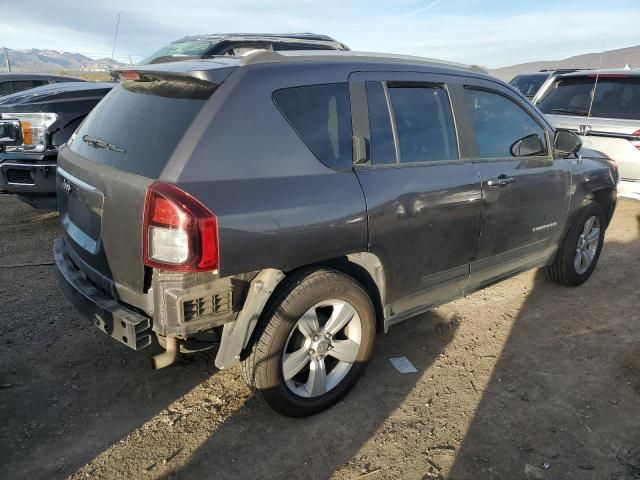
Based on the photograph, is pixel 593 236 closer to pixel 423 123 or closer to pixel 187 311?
pixel 423 123

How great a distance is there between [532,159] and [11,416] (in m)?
3.72

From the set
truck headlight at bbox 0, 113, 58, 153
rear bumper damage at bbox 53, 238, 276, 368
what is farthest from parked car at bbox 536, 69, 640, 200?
truck headlight at bbox 0, 113, 58, 153

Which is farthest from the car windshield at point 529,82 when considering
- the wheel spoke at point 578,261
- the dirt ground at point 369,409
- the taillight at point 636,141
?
the dirt ground at point 369,409

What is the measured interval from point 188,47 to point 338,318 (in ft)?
19.0

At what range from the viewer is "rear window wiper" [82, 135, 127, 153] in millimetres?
2526

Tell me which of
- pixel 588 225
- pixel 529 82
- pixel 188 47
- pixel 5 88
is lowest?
pixel 588 225

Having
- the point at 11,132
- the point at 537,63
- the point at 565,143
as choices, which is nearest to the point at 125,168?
the point at 565,143

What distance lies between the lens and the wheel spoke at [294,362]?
2.64 metres

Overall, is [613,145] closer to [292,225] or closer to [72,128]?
[292,225]

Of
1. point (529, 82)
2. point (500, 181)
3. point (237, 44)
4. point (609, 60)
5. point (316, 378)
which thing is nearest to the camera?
point (316, 378)

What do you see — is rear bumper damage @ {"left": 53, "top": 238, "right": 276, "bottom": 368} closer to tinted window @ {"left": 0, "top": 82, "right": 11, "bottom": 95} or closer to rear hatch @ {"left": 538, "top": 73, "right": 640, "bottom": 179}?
rear hatch @ {"left": 538, "top": 73, "right": 640, "bottom": 179}

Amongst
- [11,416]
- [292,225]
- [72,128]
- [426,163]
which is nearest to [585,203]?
[426,163]

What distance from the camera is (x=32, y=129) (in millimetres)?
5027

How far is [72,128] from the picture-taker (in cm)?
517
